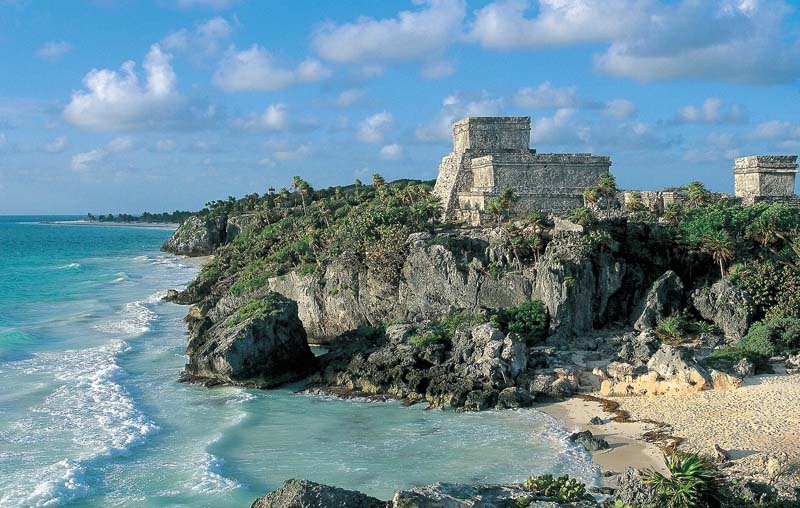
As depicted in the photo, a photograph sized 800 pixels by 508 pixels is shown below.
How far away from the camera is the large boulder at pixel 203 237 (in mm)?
85312

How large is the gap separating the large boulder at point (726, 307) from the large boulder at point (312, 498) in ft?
71.6

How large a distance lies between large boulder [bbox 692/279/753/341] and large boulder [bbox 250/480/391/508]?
859 inches

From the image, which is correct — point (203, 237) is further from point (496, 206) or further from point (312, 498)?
point (312, 498)

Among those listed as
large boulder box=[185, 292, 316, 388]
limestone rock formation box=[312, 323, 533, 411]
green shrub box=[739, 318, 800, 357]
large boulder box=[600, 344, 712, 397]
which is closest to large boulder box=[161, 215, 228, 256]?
large boulder box=[185, 292, 316, 388]

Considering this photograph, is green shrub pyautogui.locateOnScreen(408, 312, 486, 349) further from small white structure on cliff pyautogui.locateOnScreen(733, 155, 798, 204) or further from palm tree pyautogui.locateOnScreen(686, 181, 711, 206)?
small white structure on cliff pyautogui.locateOnScreen(733, 155, 798, 204)

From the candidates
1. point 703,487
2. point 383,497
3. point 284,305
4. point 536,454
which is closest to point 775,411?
point 536,454

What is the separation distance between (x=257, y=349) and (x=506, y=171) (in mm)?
17425

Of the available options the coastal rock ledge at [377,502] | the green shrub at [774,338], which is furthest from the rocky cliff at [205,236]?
the coastal rock ledge at [377,502]

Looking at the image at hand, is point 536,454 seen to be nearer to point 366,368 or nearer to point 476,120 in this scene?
point 366,368

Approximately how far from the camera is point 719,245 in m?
30.8

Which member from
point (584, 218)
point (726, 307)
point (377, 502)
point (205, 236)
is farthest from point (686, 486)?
point (205, 236)

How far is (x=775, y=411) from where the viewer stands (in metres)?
21.4

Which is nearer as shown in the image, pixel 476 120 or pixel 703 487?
pixel 703 487

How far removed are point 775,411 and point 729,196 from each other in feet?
61.7
